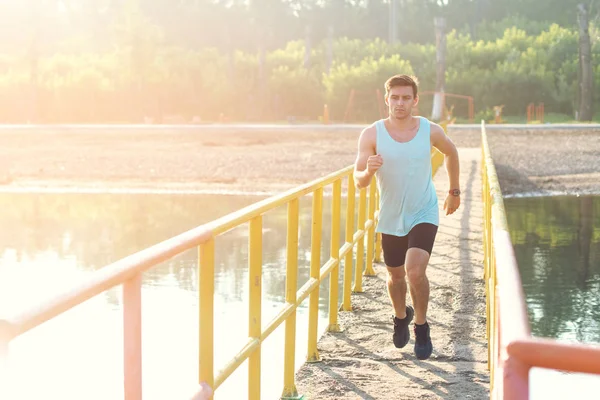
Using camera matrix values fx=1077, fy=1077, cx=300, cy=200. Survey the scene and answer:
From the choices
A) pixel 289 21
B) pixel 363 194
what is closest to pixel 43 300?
pixel 363 194

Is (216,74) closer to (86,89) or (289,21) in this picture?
(86,89)

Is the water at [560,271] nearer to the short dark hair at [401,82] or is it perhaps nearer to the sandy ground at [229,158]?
the short dark hair at [401,82]

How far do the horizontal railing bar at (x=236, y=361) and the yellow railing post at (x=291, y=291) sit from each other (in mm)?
1003

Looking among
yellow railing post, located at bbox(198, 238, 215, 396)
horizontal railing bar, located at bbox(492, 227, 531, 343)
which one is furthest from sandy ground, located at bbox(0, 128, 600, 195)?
horizontal railing bar, located at bbox(492, 227, 531, 343)

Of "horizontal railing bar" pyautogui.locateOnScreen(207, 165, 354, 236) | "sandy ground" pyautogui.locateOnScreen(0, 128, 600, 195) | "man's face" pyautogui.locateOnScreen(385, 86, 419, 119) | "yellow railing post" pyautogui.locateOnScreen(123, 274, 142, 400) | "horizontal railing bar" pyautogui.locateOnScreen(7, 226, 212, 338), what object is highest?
"man's face" pyautogui.locateOnScreen(385, 86, 419, 119)

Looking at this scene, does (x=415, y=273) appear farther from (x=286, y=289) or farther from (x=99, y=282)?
(x=99, y=282)

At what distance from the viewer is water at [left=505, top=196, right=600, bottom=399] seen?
24.8 ft

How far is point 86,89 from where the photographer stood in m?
46.6

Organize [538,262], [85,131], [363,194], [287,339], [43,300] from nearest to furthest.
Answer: [43,300] → [287,339] → [363,194] → [538,262] → [85,131]

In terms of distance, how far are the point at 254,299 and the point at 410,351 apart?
2.53 metres

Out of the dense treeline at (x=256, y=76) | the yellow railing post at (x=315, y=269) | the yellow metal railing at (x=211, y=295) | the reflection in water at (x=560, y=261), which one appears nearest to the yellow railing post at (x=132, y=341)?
the yellow metal railing at (x=211, y=295)

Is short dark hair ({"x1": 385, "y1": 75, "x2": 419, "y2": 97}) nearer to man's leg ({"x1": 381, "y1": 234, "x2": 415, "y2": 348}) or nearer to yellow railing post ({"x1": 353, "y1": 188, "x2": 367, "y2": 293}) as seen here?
man's leg ({"x1": 381, "y1": 234, "x2": 415, "y2": 348})

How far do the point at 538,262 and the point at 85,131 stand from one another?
845 inches

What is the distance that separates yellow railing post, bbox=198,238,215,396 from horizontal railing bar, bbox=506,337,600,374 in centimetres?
237
